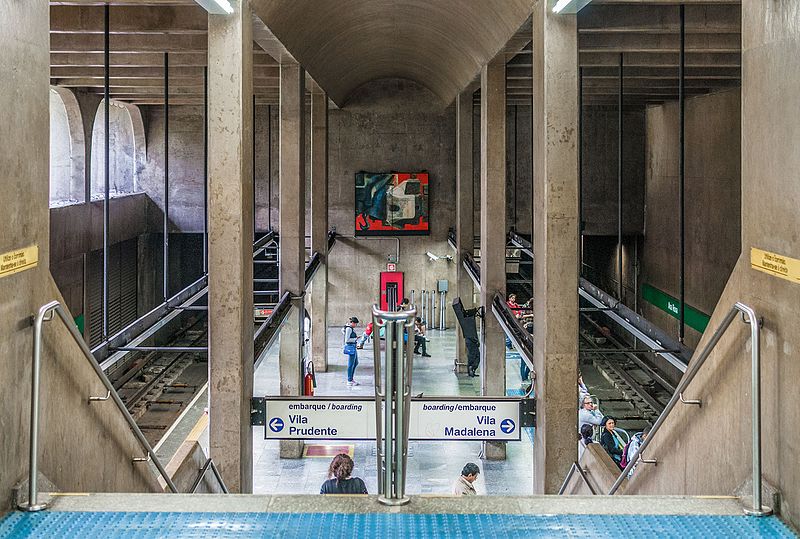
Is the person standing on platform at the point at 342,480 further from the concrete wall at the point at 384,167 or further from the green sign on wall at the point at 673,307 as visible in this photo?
the concrete wall at the point at 384,167

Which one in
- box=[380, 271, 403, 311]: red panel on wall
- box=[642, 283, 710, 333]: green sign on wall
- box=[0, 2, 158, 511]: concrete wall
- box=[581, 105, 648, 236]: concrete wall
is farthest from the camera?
box=[581, 105, 648, 236]: concrete wall

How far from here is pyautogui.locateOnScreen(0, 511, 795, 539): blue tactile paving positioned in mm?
3982

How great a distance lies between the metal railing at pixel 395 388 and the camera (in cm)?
398

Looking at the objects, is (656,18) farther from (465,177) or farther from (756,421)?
(756,421)

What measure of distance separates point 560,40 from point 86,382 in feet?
19.0

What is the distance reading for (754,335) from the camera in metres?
4.20

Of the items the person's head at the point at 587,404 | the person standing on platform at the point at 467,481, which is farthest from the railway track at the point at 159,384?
the person standing on platform at the point at 467,481

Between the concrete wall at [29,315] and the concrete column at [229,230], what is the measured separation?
3.94m

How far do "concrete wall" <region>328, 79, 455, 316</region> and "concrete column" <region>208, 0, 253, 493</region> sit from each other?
56.1 ft

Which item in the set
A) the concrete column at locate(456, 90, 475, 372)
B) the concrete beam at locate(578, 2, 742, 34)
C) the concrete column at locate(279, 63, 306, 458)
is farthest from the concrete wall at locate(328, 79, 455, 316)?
the concrete beam at locate(578, 2, 742, 34)

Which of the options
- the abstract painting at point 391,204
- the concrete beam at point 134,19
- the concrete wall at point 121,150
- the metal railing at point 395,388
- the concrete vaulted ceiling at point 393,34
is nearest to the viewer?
the metal railing at point 395,388

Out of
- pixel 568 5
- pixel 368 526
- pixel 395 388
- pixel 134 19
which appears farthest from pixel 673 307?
pixel 368 526

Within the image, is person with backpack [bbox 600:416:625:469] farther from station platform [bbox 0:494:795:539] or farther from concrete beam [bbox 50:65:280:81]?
concrete beam [bbox 50:65:280:81]

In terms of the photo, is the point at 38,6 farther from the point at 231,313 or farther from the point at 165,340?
the point at 165,340
